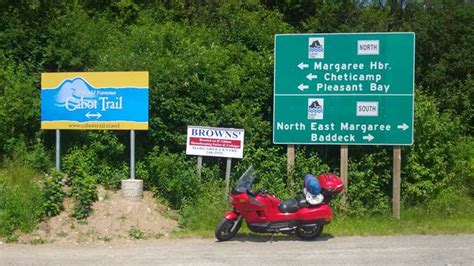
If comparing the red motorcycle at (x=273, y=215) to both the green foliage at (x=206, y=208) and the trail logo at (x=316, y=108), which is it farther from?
the trail logo at (x=316, y=108)

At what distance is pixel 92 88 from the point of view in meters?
13.0

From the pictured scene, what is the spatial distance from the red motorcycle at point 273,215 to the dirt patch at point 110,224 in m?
1.45

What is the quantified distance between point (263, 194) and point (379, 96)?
11.8ft

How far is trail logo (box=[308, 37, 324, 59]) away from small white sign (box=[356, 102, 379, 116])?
1.29 meters

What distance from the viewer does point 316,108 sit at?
12.9 meters

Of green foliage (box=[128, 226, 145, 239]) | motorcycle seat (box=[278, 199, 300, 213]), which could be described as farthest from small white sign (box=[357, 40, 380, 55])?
green foliage (box=[128, 226, 145, 239])

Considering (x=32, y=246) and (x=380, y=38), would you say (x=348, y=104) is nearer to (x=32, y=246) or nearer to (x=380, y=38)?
(x=380, y=38)

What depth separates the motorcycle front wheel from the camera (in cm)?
1071

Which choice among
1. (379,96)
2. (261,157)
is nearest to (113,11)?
(261,157)

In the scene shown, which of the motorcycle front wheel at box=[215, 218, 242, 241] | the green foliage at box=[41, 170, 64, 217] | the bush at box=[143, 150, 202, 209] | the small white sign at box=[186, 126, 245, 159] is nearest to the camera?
the motorcycle front wheel at box=[215, 218, 242, 241]

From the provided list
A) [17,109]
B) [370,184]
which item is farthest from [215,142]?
[17,109]

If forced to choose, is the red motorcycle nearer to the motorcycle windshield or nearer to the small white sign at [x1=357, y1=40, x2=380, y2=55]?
the motorcycle windshield

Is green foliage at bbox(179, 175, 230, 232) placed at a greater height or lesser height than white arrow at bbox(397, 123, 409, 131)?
lesser

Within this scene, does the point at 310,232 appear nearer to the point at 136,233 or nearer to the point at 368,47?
the point at 136,233
